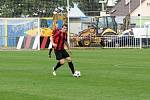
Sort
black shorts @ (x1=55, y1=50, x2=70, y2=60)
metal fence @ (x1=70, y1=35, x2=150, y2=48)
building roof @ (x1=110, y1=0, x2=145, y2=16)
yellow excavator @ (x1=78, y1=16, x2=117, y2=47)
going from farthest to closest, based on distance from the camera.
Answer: building roof @ (x1=110, y1=0, x2=145, y2=16) < yellow excavator @ (x1=78, y1=16, x2=117, y2=47) < metal fence @ (x1=70, y1=35, x2=150, y2=48) < black shorts @ (x1=55, y1=50, x2=70, y2=60)

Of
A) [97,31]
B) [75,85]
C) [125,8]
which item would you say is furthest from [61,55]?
[125,8]

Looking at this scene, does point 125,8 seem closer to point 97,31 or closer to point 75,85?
point 97,31

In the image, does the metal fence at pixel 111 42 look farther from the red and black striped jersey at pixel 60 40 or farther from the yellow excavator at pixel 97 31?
the red and black striped jersey at pixel 60 40

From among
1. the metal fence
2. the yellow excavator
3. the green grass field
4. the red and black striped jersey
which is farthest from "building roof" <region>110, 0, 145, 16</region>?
the red and black striped jersey

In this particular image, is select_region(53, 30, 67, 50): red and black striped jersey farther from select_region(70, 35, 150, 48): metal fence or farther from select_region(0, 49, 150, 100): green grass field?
select_region(70, 35, 150, 48): metal fence

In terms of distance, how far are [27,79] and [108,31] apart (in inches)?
1317

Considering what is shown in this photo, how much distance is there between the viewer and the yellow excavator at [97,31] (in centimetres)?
4872

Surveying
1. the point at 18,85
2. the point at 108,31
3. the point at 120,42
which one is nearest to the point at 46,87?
the point at 18,85

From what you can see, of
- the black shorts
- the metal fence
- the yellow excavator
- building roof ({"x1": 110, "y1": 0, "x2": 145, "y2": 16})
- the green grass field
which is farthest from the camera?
building roof ({"x1": 110, "y1": 0, "x2": 145, "y2": 16})

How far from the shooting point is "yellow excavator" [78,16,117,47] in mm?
48719

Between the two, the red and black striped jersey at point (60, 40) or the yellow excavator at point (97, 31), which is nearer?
the red and black striped jersey at point (60, 40)

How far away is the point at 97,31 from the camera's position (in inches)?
2140

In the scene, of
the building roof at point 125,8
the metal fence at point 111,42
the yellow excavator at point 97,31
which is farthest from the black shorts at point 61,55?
the building roof at point 125,8

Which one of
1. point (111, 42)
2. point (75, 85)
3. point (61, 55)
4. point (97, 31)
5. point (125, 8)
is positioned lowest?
point (75, 85)
